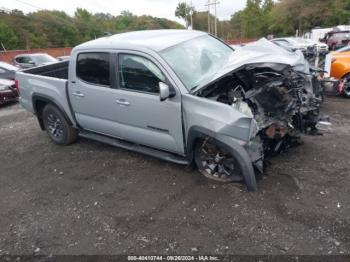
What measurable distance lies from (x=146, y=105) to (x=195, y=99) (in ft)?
2.50

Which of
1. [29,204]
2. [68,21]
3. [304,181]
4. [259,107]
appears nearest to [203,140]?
[259,107]

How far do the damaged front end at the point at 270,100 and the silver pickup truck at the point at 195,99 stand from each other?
0.01 meters

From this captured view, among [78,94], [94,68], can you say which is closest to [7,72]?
[78,94]

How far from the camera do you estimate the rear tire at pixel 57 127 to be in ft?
18.5

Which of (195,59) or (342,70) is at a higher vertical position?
(195,59)

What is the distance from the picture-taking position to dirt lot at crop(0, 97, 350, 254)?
312 cm

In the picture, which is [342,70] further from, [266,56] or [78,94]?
[78,94]

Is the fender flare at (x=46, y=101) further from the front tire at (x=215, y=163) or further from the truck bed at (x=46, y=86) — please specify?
the front tire at (x=215, y=163)

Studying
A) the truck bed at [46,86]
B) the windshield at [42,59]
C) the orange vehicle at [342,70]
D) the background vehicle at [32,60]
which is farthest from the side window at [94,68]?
the windshield at [42,59]

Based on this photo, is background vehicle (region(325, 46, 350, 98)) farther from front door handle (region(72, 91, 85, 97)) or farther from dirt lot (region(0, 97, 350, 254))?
front door handle (region(72, 91, 85, 97))

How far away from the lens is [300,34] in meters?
48.4

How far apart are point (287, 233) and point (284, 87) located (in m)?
1.82

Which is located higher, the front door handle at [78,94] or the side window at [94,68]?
the side window at [94,68]

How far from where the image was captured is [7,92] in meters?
10.4
